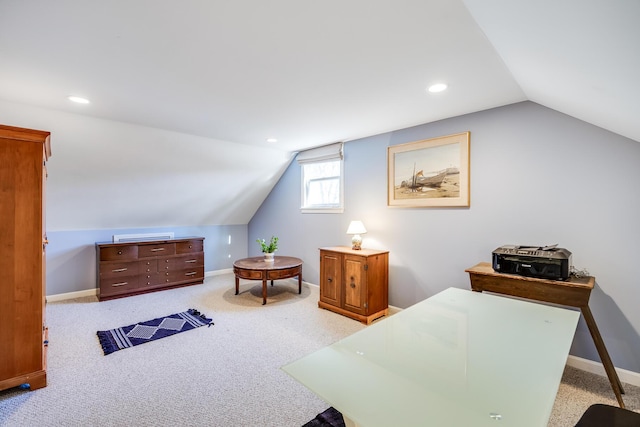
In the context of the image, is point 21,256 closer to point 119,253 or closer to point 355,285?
point 119,253

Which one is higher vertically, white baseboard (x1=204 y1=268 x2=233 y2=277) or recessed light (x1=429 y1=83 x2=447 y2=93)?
recessed light (x1=429 y1=83 x2=447 y2=93)

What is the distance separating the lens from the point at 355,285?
11.2 feet

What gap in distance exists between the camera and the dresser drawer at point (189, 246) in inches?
191

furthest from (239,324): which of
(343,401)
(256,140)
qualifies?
(343,401)

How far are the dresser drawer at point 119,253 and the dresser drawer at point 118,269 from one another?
0.24 feet

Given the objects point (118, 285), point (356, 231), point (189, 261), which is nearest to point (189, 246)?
point (189, 261)

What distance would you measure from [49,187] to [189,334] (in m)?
2.63

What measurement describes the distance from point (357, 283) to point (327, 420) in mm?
1702

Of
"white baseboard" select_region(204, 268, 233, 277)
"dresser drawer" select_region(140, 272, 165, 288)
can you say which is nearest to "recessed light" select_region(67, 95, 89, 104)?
"dresser drawer" select_region(140, 272, 165, 288)

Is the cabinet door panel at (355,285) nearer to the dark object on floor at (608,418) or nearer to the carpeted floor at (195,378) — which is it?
the carpeted floor at (195,378)

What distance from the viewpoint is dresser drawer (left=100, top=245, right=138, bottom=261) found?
4148 millimetres

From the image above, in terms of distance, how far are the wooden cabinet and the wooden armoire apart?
8.88ft

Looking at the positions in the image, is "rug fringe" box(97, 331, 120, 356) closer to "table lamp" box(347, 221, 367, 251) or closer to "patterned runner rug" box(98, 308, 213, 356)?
"patterned runner rug" box(98, 308, 213, 356)

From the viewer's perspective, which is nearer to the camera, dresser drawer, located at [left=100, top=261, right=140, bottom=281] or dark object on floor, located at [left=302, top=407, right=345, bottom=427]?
dark object on floor, located at [left=302, top=407, right=345, bottom=427]
